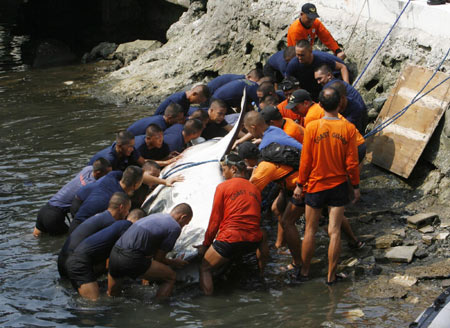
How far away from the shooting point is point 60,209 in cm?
877

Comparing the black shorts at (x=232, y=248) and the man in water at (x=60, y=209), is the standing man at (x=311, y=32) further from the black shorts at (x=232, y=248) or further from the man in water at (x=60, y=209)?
the black shorts at (x=232, y=248)

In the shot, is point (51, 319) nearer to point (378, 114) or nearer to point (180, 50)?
point (378, 114)

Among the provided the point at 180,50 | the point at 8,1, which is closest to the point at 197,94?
the point at 180,50

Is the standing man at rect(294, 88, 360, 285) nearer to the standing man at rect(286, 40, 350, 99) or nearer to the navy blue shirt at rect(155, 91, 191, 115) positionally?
the standing man at rect(286, 40, 350, 99)

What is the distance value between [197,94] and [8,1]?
129 feet

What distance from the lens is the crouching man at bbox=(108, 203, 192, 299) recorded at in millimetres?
6590

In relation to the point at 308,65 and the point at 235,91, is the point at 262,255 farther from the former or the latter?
the point at 235,91

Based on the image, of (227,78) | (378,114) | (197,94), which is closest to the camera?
(378,114)

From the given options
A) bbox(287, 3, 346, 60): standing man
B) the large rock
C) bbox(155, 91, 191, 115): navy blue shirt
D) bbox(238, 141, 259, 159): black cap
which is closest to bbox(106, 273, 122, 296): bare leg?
bbox(238, 141, 259, 159): black cap

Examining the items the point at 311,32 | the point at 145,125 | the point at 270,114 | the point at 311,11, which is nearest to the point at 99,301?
the point at 270,114

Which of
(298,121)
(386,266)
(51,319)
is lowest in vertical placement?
(51,319)

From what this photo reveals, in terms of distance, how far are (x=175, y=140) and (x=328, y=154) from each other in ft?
11.2

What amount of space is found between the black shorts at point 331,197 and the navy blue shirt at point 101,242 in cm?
213

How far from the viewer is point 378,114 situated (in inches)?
384
